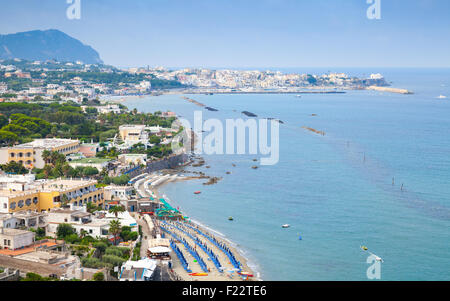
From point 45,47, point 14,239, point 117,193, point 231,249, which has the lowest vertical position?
point 231,249

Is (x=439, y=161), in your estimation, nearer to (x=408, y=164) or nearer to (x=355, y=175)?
(x=408, y=164)

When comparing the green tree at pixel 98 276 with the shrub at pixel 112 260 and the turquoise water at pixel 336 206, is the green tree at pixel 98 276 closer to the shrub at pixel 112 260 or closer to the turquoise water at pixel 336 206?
the shrub at pixel 112 260

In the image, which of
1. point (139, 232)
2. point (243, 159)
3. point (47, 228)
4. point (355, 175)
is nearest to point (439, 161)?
point (355, 175)

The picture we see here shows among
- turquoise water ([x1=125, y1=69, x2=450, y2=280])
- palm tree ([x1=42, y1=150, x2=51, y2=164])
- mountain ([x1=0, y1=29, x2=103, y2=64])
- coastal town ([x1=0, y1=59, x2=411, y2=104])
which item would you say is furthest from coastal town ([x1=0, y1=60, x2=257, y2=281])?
mountain ([x1=0, y1=29, x2=103, y2=64])

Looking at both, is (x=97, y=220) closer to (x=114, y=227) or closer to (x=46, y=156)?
(x=114, y=227)

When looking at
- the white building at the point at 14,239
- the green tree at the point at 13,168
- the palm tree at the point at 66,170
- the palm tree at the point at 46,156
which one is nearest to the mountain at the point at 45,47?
the palm tree at the point at 46,156

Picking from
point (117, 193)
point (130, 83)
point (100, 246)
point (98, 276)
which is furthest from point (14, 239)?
point (130, 83)
